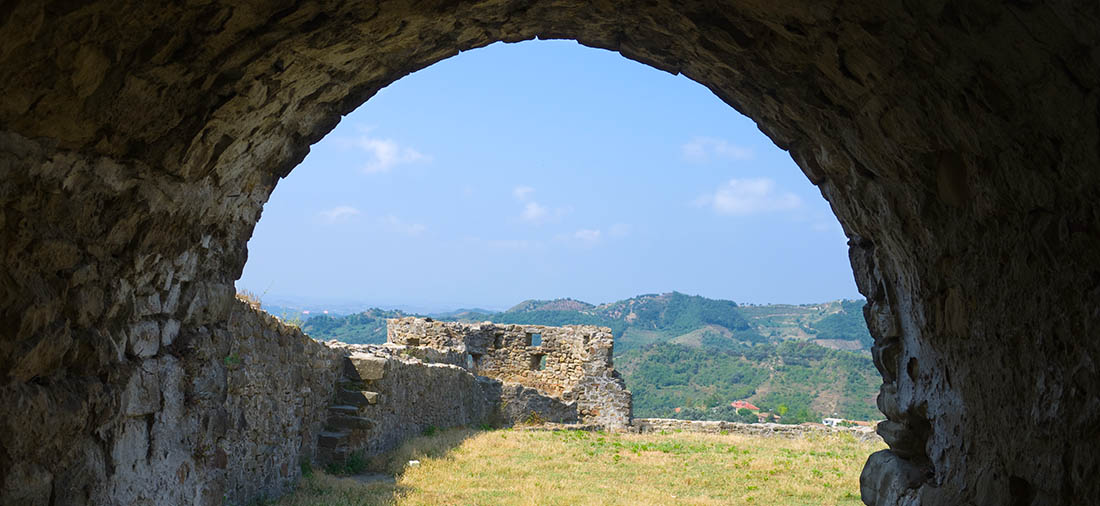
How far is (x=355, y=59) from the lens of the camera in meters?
4.41

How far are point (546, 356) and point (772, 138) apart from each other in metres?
21.0

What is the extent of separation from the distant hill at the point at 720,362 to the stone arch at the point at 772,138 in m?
21.7

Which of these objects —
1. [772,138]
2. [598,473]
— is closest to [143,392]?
[772,138]

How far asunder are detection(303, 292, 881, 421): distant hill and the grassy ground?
1280cm

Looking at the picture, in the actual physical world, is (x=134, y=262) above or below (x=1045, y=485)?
above

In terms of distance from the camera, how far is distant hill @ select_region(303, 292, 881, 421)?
137ft

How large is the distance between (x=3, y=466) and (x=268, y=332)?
18.0 feet

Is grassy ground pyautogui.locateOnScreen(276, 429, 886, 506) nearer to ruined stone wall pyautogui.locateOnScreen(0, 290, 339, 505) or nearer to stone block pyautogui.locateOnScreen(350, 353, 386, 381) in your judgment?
stone block pyautogui.locateOnScreen(350, 353, 386, 381)

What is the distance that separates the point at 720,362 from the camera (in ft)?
160

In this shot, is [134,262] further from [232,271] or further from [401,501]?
[401,501]

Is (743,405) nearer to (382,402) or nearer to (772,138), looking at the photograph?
(382,402)

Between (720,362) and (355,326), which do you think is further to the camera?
(355,326)

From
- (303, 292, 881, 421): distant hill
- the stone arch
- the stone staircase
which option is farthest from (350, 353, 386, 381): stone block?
(303, 292, 881, 421): distant hill

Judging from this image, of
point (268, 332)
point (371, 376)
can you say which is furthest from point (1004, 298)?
point (371, 376)
